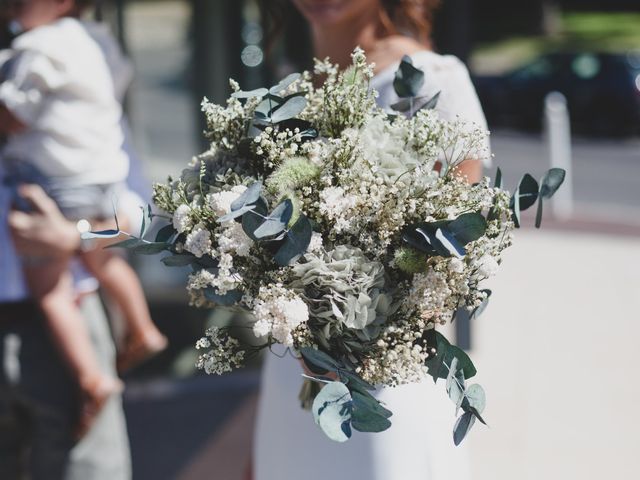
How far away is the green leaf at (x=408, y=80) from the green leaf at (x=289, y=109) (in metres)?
0.29

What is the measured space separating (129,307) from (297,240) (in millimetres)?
1845

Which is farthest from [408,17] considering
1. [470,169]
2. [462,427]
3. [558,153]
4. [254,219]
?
[558,153]

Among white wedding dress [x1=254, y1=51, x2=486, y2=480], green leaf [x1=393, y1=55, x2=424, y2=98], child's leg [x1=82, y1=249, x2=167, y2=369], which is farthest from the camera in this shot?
child's leg [x1=82, y1=249, x2=167, y2=369]

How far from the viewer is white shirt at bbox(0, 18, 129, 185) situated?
9.25 feet

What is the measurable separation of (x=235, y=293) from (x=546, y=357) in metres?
4.33

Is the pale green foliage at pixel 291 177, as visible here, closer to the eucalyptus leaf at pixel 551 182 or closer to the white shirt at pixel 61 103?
the eucalyptus leaf at pixel 551 182

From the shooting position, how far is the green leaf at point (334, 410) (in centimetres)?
157

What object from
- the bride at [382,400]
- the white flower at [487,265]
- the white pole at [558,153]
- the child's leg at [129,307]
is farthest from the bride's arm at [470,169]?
the white pole at [558,153]

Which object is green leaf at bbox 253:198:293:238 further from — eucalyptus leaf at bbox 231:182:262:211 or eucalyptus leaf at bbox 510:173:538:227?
eucalyptus leaf at bbox 510:173:538:227

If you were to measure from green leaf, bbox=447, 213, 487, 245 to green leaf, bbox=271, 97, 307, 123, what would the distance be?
0.36m

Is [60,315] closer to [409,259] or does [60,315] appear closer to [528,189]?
[409,259]

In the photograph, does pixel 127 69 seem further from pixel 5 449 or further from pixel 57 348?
pixel 5 449

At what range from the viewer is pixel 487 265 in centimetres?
175

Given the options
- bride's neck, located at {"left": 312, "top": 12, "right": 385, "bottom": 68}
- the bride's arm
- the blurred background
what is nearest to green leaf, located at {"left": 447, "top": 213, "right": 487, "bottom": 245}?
the bride's arm
